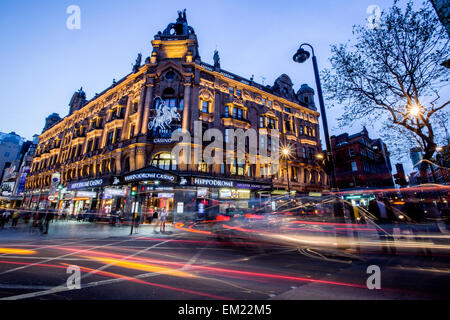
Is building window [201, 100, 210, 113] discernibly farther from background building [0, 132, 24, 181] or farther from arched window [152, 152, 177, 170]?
background building [0, 132, 24, 181]

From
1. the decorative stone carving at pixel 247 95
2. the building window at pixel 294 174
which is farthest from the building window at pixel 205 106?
the building window at pixel 294 174

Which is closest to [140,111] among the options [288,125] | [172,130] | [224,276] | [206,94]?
[172,130]

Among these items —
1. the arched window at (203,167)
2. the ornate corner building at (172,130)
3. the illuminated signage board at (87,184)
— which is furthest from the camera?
the illuminated signage board at (87,184)

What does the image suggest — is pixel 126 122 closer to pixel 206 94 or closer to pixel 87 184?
pixel 87 184

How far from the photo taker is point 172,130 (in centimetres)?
2297

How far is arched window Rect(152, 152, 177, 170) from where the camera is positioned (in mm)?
A: 22688

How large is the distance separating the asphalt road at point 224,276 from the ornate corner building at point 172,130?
1282cm

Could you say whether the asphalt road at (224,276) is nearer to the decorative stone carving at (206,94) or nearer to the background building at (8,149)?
the decorative stone carving at (206,94)

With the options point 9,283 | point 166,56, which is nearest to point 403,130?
point 9,283

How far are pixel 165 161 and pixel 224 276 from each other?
65.5 feet

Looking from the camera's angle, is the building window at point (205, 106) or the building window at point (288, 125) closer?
the building window at point (205, 106)

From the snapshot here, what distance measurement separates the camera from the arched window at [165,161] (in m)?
22.7
